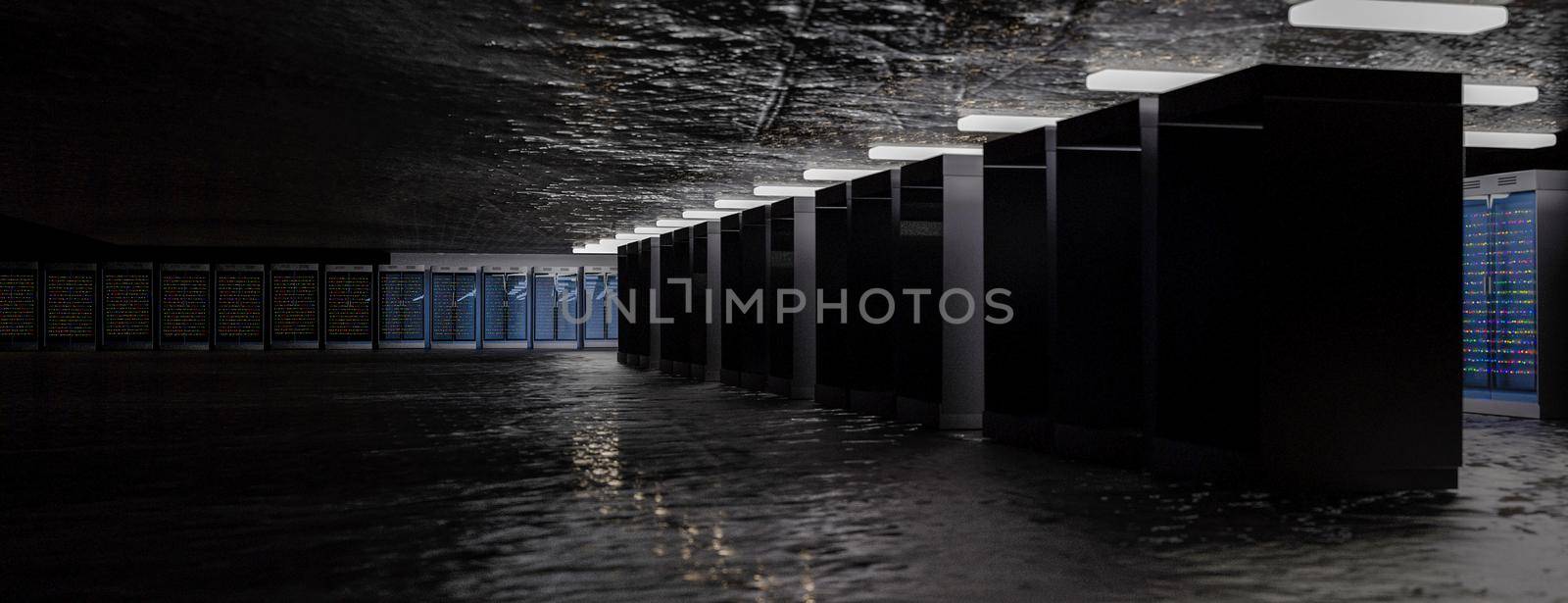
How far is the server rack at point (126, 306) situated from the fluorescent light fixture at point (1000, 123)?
38329mm

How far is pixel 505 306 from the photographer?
45.4 metres

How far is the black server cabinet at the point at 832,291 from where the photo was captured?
1786 cm

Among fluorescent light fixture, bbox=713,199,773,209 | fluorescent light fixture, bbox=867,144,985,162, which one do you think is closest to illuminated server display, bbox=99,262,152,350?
fluorescent light fixture, bbox=713,199,773,209

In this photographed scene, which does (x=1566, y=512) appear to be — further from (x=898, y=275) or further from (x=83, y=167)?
(x=83, y=167)

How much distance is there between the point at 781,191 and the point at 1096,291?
9.42 metres

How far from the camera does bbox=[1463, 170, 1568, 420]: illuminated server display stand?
16344 mm

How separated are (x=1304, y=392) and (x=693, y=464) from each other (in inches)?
188

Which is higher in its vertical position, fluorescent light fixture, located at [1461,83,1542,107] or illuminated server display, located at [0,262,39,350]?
fluorescent light fixture, located at [1461,83,1542,107]

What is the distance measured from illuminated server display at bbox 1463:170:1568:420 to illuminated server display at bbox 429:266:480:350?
33689 millimetres

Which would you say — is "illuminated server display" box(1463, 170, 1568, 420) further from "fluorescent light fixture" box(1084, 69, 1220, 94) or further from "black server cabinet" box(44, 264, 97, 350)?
"black server cabinet" box(44, 264, 97, 350)

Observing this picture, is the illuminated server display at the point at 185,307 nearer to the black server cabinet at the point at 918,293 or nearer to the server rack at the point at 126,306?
the server rack at the point at 126,306

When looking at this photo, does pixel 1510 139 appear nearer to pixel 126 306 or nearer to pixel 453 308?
pixel 453 308

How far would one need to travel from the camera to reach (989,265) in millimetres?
13680

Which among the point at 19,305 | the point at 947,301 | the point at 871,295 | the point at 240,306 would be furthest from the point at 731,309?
the point at 19,305
